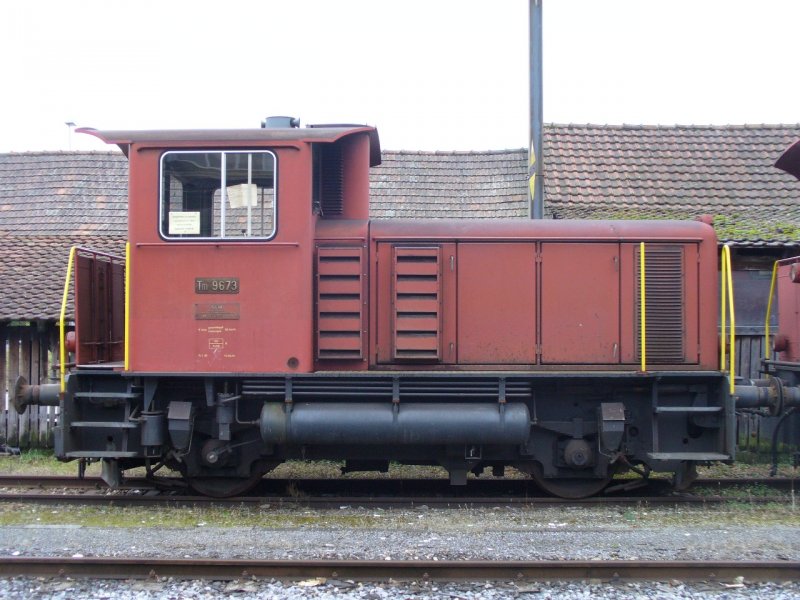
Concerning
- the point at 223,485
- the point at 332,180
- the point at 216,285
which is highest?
the point at 332,180

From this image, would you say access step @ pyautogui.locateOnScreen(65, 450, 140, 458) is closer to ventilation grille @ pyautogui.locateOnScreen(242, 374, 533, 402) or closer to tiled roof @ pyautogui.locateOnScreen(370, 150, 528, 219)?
ventilation grille @ pyautogui.locateOnScreen(242, 374, 533, 402)

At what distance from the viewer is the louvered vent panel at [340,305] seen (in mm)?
7293

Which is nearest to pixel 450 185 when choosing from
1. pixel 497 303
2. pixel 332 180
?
pixel 332 180

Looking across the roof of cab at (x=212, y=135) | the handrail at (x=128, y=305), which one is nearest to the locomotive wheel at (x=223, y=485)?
the handrail at (x=128, y=305)

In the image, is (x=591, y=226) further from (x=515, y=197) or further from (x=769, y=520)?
(x=515, y=197)

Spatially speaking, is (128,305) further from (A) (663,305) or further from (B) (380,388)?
(A) (663,305)

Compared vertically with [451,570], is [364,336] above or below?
above

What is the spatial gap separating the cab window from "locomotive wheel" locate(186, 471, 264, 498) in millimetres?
2696

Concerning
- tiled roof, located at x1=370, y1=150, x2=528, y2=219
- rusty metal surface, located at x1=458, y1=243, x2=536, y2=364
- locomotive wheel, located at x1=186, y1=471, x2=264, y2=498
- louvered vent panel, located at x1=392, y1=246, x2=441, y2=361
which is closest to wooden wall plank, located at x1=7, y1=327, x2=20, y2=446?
locomotive wheel, located at x1=186, y1=471, x2=264, y2=498

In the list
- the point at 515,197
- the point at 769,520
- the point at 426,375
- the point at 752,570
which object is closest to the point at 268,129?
the point at 426,375

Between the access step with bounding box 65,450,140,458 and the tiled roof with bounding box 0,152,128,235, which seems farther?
the tiled roof with bounding box 0,152,128,235

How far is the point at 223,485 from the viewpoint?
Result: 7742 mm

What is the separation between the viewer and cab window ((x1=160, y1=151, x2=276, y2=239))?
707cm

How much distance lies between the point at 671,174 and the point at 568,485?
8953 mm
